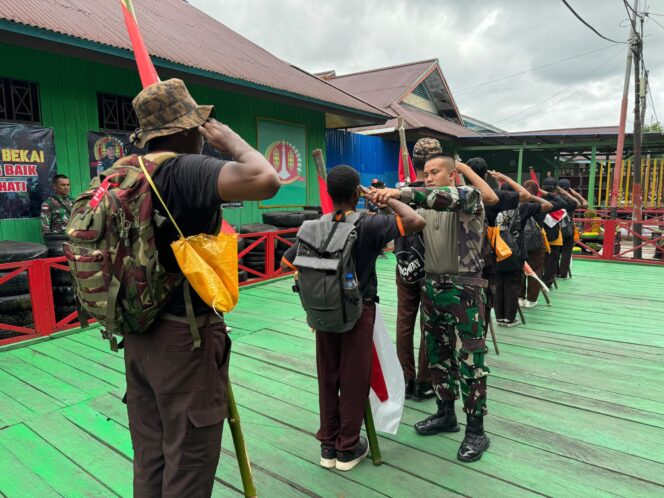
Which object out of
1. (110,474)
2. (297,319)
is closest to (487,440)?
(110,474)

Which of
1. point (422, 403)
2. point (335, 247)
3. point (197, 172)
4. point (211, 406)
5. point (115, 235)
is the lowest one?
point (422, 403)

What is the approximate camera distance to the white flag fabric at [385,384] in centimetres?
285

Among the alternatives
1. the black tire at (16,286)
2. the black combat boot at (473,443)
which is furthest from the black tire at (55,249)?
the black combat boot at (473,443)

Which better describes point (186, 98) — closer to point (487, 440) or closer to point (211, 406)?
point (211, 406)

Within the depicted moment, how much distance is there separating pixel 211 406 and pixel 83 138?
22.0ft

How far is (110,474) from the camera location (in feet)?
8.71

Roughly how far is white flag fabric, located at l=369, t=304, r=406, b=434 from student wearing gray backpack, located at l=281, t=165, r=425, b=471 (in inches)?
6.3

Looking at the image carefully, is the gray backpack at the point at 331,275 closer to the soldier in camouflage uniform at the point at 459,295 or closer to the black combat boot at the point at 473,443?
the soldier in camouflage uniform at the point at 459,295

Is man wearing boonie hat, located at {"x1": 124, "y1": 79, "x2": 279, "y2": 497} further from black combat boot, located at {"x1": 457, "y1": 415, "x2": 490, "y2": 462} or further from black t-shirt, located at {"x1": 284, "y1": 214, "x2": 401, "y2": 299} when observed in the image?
black combat boot, located at {"x1": 457, "y1": 415, "x2": 490, "y2": 462}

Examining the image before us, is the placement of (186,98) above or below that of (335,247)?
above

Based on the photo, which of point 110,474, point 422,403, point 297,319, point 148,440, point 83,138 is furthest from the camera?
point 83,138

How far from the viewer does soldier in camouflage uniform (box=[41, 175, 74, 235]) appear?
621 centimetres

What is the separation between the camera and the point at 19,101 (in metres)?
6.29

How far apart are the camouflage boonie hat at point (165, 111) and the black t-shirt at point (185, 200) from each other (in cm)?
15
